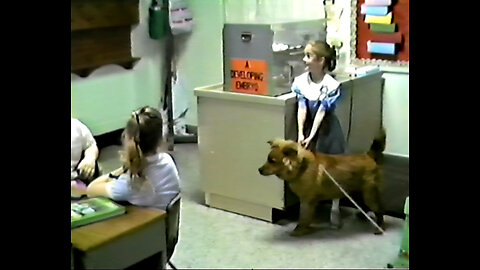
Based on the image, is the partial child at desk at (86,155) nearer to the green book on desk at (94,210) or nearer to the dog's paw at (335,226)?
the green book on desk at (94,210)

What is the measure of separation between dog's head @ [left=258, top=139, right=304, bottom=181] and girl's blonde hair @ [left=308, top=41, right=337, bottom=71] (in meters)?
0.22

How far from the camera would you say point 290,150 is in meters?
1.24

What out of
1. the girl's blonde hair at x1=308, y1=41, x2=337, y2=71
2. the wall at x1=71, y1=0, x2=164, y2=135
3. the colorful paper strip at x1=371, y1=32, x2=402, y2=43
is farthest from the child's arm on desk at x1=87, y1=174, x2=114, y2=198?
the colorful paper strip at x1=371, y1=32, x2=402, y2=43

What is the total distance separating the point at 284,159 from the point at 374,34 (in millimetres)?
442

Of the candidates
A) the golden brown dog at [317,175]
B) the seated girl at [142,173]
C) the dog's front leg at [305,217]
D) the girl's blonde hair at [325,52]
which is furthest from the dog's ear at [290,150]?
the seated girl at [142,173]

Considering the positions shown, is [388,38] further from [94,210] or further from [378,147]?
[94,210]

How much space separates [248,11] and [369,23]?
1.26 ft

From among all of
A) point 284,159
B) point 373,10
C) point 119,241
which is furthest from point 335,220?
point 119,241

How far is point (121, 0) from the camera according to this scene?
0.88 meters

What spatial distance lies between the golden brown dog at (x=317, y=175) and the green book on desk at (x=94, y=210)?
69 centimetres

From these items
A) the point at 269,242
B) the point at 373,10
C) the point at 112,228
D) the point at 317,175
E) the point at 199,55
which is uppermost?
the point at 373,10

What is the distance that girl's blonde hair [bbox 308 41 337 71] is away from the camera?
4.29 ft
